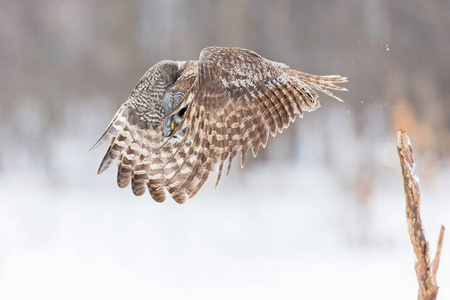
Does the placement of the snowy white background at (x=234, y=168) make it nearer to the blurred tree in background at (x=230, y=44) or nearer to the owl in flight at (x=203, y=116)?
the blurred tree in background at (x=230, y=44)

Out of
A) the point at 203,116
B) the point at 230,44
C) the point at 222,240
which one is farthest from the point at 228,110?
the point at 230,44

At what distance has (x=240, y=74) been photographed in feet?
5.25

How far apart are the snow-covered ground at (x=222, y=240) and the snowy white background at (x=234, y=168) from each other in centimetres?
2

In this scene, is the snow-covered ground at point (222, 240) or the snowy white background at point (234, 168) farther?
the snow-covered ground at point (222, 240)

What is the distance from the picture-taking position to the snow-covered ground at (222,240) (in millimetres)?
3143

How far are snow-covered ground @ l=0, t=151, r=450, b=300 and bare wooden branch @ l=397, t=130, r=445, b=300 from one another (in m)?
0.47

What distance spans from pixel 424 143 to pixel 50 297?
203 cm

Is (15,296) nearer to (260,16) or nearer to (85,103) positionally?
(260,16)

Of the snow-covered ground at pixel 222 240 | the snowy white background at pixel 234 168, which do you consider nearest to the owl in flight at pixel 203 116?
the snowy white background at pixel 234 168

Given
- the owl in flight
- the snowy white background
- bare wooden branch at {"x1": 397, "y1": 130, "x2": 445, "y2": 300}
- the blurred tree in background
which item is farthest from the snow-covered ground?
the owl in flight

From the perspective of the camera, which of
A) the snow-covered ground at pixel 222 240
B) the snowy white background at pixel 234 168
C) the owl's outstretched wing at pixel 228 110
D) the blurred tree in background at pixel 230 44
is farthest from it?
the snow-covered ground at pixel 222 240

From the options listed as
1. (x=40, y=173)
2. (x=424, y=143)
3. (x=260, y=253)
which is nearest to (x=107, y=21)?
(x=40, y=173)

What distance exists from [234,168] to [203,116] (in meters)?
3.59

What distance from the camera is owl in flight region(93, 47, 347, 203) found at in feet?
5.13
